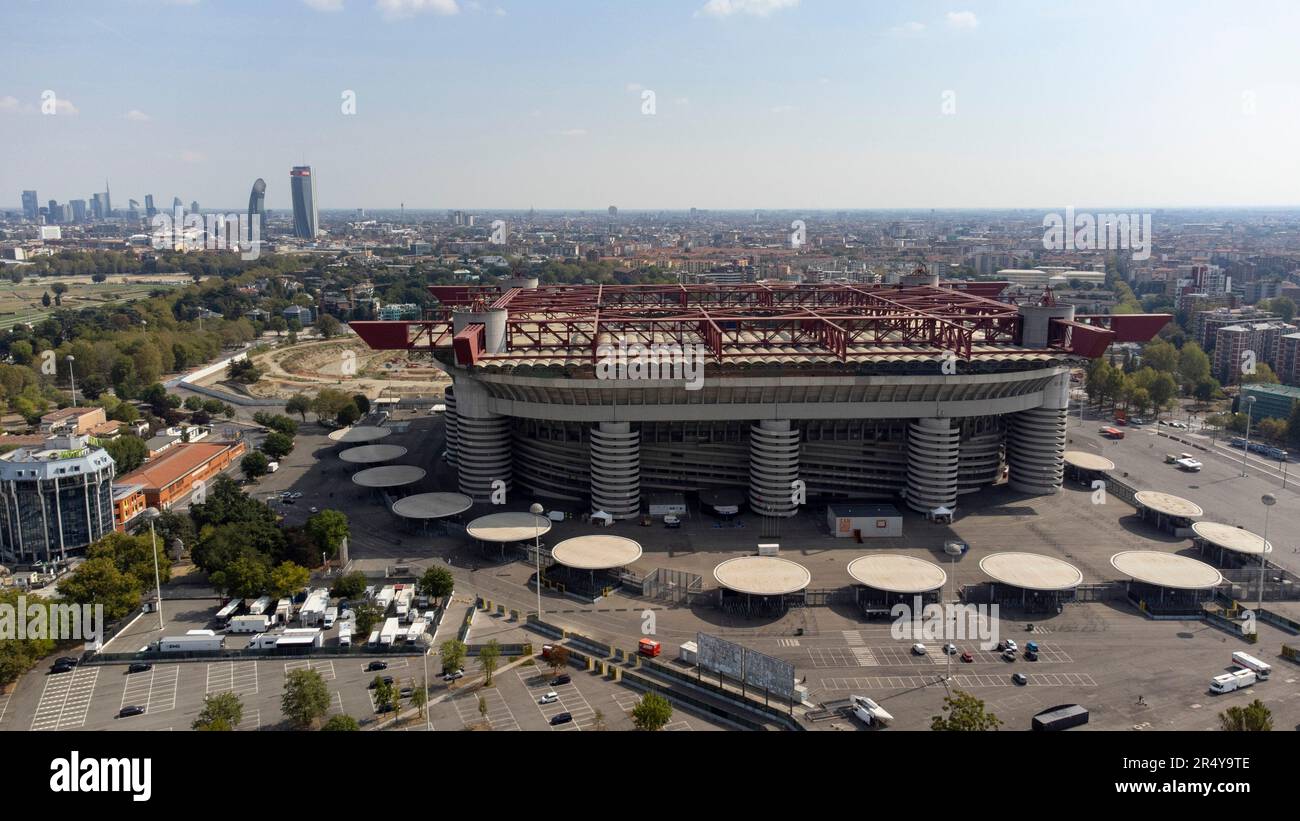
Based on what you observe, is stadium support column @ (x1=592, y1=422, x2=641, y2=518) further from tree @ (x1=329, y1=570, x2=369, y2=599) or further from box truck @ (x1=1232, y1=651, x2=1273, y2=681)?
box truck @ (x1=1232, y1=651, x2=1273, y2=681)

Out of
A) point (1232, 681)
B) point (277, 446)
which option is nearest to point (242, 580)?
point (277, 446)

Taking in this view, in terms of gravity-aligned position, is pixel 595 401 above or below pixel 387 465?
above

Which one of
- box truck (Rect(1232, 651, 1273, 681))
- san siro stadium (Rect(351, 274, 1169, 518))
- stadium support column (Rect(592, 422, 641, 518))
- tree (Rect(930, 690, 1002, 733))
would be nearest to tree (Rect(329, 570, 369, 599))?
san siro stadium (Rect(351, 274, 1169, 518))

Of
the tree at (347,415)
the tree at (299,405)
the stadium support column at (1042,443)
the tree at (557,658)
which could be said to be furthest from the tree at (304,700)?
the tree at (299,405)
